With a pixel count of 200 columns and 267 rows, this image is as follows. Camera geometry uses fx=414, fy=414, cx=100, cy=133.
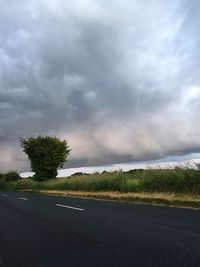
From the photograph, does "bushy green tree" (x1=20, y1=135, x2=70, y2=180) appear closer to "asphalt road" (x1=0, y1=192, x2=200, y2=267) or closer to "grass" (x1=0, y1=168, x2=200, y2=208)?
"grass" (x1=0, y1=168, x2=200, y2=208)

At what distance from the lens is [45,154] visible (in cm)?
6081

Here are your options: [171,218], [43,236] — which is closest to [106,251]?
[43,236]

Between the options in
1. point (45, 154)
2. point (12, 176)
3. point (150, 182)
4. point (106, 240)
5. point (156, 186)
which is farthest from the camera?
point (12, 176)

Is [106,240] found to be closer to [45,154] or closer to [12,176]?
[45,154]

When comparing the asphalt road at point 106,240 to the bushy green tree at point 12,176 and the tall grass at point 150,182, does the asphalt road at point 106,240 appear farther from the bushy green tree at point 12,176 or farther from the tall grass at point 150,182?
the bushy green tree at point 12,176

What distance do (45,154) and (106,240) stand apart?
52.2 metres

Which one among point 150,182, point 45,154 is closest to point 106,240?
point 150,182

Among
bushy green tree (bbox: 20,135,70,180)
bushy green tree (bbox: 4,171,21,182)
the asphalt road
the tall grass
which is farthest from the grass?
bushy green tree (bbox: 4,171,21,182)

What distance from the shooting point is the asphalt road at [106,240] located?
7.32m

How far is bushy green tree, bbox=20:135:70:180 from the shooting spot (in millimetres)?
60891

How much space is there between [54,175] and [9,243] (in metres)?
52.1

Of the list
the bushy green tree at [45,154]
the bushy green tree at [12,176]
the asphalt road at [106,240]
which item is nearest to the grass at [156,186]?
the asphalt road at [106,240]

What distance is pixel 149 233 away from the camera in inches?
385

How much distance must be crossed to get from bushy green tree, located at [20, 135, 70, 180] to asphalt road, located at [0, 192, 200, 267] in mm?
46775
